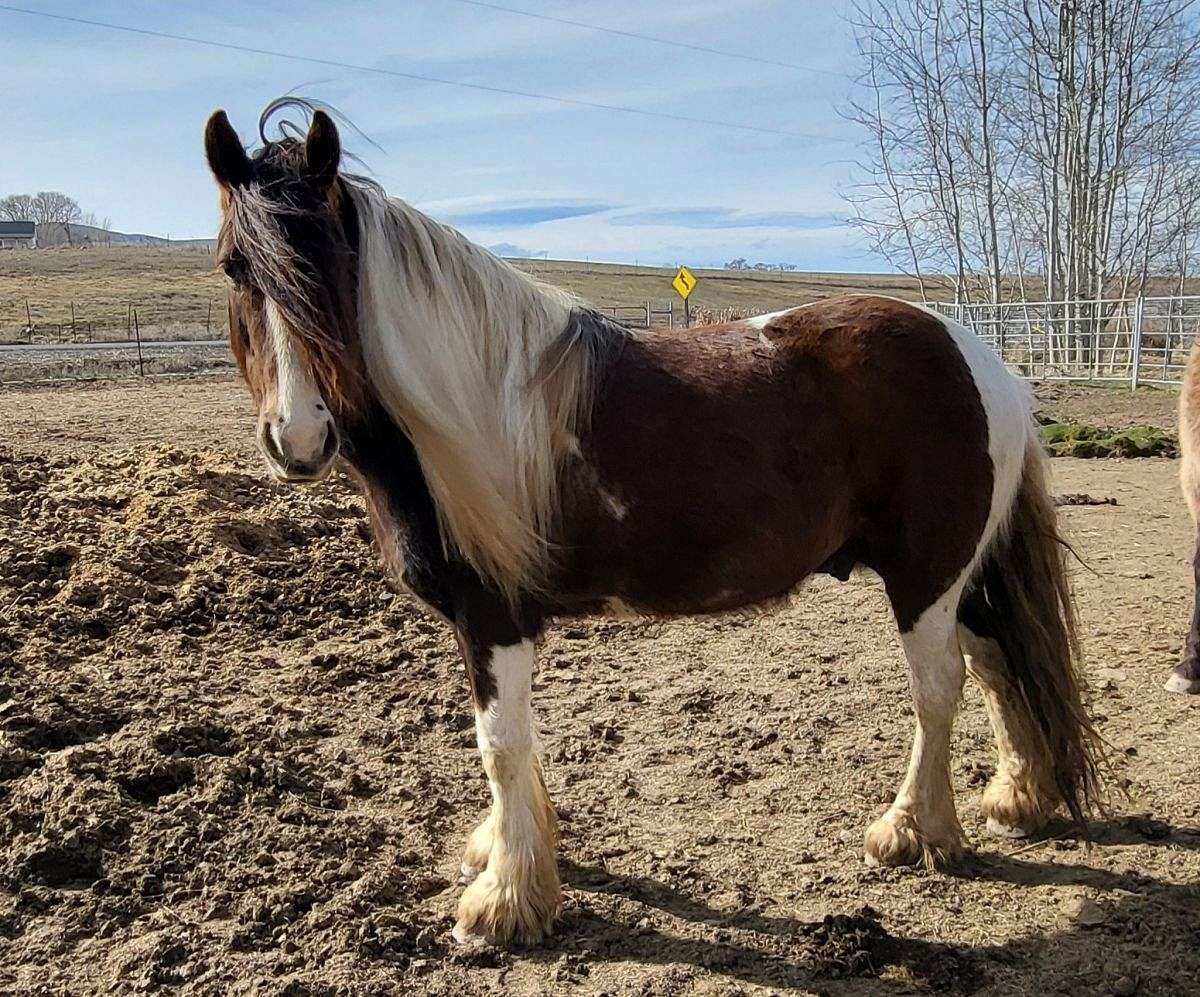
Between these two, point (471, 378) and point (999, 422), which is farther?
point (999, 422)

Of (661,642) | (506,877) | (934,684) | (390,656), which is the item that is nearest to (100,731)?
(390,656)

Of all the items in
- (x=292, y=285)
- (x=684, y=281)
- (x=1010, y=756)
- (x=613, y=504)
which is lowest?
(x=1010, y=756)

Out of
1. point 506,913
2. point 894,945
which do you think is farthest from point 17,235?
point 894,945

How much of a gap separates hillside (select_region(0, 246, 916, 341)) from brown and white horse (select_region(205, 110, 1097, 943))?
22.3 meters

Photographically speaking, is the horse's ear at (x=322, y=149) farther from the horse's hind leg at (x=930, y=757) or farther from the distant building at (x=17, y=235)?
the distant building at (x=17, y=235)

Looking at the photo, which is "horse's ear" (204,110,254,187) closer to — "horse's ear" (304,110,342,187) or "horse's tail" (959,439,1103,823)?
"horse's ear" (304,110,342,187)

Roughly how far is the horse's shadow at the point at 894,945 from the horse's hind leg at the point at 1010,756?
234 millimetres

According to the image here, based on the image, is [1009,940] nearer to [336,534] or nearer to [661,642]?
[661,642]

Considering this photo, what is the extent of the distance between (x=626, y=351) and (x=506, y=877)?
1.55 m

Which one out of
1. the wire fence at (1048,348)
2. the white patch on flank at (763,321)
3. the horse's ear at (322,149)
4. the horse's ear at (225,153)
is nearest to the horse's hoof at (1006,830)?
the white patch on flank at (763,321)

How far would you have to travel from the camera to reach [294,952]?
8.63 feet

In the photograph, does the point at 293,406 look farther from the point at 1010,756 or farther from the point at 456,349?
the point at 1010,756

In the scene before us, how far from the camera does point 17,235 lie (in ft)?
262

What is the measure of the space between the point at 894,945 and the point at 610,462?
4.99 ft
